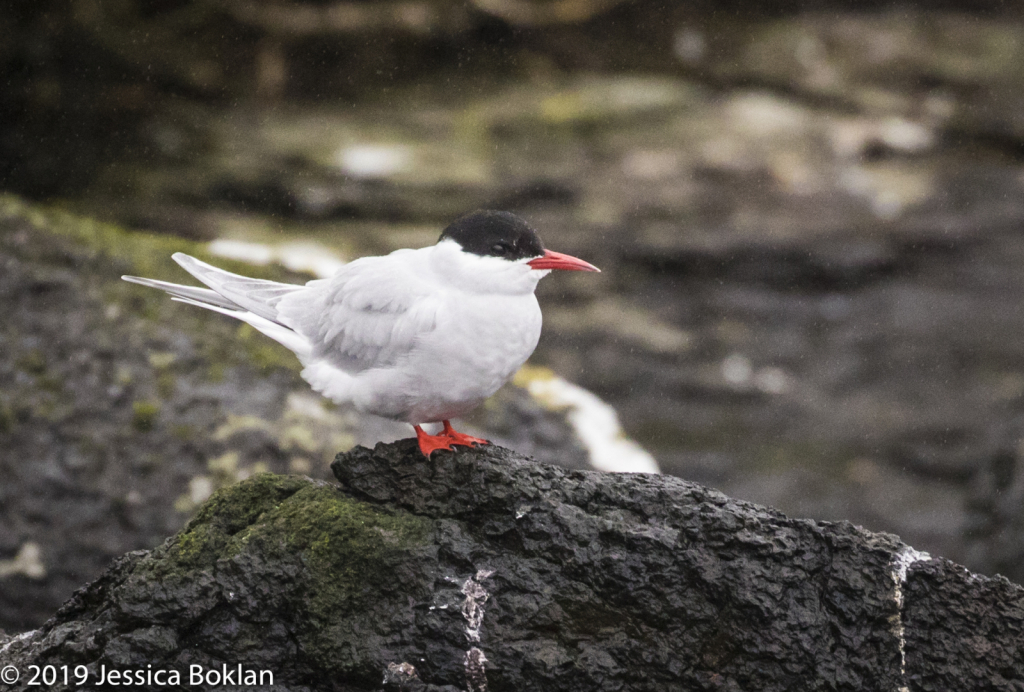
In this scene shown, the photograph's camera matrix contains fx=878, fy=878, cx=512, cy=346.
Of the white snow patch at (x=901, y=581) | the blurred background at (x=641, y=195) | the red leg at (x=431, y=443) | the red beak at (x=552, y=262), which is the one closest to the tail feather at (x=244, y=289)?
the red leg at (x=431, y=443)

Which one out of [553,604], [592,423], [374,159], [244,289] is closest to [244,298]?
[244,289]

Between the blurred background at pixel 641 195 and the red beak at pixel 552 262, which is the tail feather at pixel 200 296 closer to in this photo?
the red beak at pixel 552 262

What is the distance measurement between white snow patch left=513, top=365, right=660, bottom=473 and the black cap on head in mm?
3091

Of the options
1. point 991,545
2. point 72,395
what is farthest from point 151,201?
point 991,545

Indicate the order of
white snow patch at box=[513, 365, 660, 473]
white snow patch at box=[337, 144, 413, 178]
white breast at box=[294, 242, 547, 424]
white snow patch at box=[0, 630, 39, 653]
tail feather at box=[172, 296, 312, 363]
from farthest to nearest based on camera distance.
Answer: white snow patch at box=[337, 144, 413, 178], white snow patch at box=[513, 365, 660, 473], tail feather at box=[172, 296, 312, 363], white snow patch at box=[0, 630, 39, 653], white breast at box=[294, 242, 547, 424]

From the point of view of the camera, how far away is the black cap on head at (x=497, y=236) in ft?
10.8

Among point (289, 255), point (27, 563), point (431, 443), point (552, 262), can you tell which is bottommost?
point (27, 563)

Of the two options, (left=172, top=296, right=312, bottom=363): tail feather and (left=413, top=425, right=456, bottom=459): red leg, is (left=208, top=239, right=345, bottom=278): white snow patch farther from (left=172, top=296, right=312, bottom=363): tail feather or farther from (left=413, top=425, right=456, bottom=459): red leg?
(left=413, top=425, right=456, bottom=459): red leg

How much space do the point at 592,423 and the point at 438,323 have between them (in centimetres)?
349

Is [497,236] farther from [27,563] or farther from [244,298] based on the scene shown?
[27,563]

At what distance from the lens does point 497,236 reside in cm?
328

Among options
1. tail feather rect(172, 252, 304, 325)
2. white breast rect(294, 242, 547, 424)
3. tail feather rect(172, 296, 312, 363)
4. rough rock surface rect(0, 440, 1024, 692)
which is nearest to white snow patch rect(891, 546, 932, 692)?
rough rock surface rect(0, 440, 1024, 692)

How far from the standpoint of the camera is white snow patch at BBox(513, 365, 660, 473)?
6277 mm

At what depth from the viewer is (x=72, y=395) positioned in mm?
5438
